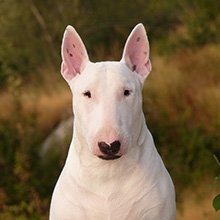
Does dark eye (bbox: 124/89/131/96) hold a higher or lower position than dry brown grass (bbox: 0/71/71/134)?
higher

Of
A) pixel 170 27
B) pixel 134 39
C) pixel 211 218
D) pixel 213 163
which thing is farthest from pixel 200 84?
pixel 134 39

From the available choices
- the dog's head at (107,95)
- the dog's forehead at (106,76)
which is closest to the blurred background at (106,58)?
the dog's head at (107,95)

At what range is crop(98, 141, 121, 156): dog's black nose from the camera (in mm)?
3844

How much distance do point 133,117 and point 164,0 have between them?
437 inches

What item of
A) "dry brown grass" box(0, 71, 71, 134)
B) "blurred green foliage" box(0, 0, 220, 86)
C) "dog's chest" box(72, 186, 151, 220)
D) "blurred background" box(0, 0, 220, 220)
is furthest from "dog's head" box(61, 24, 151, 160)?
"blurred green foliage" box(0, 0, 220, 86)

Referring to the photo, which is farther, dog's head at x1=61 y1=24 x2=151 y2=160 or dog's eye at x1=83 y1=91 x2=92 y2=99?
dog's eye at x1=83 y1=91 x2=92 y2=99

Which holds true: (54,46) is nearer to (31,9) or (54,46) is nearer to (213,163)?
(31,9)

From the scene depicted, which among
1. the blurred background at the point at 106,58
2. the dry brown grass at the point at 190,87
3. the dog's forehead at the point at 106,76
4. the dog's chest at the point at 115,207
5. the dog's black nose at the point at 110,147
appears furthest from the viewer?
the dry brown grass at the point at 190,87

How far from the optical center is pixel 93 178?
4.25 m

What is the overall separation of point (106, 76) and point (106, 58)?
10546 mm

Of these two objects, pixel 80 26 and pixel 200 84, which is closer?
pixel 200 84

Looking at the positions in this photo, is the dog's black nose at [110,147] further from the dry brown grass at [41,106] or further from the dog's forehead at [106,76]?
the dry brown grass at [41,106]

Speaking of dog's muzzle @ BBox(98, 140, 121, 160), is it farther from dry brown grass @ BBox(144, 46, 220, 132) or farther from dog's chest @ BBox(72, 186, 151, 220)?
dry brown grass @ BBox(144, 46, 220, 132)

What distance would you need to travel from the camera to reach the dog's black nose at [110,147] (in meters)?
3.84
